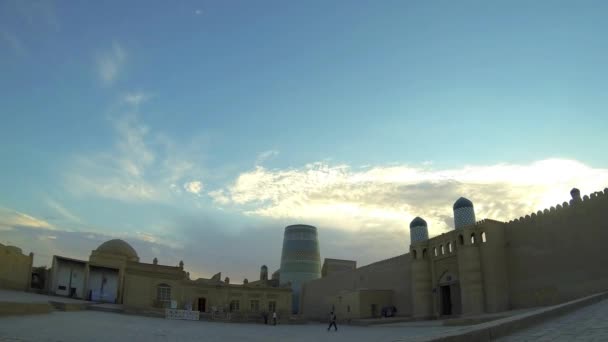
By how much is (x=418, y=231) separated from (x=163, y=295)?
772 inches

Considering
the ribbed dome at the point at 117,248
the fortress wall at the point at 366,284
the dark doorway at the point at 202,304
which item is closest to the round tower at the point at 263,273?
the fortress wall at the point at 366,284

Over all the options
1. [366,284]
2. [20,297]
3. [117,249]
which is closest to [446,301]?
[366,284]

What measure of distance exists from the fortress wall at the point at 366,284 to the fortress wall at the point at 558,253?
10.4 meters

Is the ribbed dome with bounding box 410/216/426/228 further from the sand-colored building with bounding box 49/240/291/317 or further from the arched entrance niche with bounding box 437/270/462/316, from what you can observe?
the sand-colored building with bounding box 49/240/291/317

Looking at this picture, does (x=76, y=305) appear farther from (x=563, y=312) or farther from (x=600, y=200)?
(x=600, y=200)

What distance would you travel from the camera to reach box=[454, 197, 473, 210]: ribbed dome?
28.2 m

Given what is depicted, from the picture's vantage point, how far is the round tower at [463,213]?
27.9m

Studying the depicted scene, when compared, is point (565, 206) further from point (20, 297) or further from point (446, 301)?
point (20, 297)

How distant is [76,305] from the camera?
25594 mm

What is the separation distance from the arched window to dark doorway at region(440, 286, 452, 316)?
64.3 feet

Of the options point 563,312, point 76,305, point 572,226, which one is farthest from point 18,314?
point 572,226

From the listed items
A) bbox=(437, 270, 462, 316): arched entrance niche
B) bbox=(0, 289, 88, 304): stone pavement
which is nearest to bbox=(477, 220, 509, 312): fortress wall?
bbox=(437, 270, 462, 316): arched entrance niche

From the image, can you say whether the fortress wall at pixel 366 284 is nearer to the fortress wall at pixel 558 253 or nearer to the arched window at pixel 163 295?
the fortress wall at pixel 558 253

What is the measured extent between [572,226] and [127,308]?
24.2 meters
